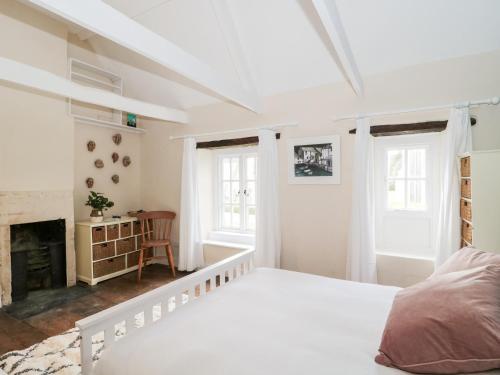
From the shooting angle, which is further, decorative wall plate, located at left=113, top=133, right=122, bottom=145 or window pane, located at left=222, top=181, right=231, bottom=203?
decorative wall plate, located at left=113, top=133, right=122, bottom=145

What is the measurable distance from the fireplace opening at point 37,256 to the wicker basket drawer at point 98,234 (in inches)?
14.2

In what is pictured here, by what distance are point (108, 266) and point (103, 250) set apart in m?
0.24

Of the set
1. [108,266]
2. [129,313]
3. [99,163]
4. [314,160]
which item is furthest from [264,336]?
[99,163]

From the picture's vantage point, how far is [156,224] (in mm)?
4520

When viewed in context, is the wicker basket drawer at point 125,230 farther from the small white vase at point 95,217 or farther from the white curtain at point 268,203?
the white curtain at point 268,203

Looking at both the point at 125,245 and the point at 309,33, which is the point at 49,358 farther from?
the point at 309,33

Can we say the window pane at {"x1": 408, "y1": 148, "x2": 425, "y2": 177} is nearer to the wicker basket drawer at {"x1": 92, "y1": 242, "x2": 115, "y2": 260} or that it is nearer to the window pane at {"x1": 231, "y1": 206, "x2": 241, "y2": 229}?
the window pane at {"x1": 231, "y1": 206, "x2": 241, "y2": 229}

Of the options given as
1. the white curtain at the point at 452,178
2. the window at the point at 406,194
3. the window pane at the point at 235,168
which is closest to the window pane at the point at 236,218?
the window pane at the point at 235,168

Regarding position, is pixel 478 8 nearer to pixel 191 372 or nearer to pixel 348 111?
pixel 348 111

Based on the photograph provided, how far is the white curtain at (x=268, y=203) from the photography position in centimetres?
334

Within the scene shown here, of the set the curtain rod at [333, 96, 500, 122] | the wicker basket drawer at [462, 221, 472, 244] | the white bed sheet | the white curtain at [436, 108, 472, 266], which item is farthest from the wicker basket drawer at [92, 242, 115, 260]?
the wicker basket drawer at [462, 221, 472, 244]

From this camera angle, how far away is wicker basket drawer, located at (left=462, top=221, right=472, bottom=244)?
2193 mm

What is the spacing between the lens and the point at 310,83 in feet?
10.4

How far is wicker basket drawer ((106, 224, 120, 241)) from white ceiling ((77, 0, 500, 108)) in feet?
7.09
